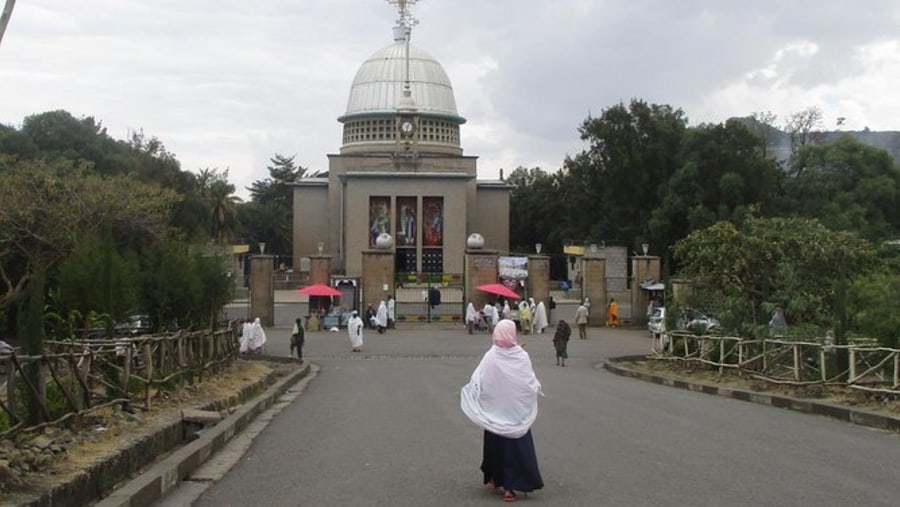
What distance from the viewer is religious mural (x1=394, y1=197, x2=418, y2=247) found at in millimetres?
69125

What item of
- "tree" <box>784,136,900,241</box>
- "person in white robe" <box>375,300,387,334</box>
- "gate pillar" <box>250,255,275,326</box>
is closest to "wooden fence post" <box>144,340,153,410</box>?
"person in white robe" <box>375,300,387,334</box>

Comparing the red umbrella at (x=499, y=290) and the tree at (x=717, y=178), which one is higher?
the tree at (x=717, y=178)

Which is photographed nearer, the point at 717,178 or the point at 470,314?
the point at 470,314

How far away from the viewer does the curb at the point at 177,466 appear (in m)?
7.79

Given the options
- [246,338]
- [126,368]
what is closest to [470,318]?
[246,338]

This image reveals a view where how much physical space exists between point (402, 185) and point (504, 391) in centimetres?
6097

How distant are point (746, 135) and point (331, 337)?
29.9 m

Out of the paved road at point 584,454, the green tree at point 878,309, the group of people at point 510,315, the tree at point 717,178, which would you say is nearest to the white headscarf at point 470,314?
the group of people at point 510,315

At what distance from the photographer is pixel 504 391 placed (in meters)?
8.28

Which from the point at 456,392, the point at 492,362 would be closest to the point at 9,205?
the point at 456,392

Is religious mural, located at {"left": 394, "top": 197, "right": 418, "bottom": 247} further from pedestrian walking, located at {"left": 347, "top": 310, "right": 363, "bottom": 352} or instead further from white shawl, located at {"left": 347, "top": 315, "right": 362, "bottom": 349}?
white shawl, located at {"left": 347, "top": 315, "right": 362, "bottom": 349}

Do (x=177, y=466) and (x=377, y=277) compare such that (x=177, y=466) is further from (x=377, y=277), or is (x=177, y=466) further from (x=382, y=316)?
(x=377, y=277)

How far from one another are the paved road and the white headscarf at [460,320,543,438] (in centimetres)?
58

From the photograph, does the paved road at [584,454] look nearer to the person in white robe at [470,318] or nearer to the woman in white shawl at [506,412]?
the woman in white shawl at [506,412]
